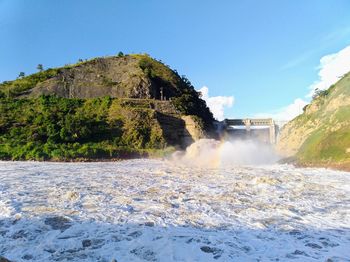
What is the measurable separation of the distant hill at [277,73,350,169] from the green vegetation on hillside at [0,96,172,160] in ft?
49.0

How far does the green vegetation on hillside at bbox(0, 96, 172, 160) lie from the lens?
116ft

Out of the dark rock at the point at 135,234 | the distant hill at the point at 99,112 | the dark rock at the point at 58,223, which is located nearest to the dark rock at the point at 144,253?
the dark rock at the point at 135,234

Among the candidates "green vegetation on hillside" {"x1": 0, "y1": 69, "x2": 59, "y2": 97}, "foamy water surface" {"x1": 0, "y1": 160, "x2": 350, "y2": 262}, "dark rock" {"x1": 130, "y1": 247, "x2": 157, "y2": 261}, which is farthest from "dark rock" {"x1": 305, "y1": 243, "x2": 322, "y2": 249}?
"green vegetation on hillside" {"x1": 0, "y1": 69, "x2": 59, "y2": 97}

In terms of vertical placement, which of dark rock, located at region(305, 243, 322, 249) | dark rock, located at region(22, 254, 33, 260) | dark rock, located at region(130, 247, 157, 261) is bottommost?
dark rock, located at region(305, 243, 322, 249)

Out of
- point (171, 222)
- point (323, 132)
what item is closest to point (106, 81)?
point (323, 132)

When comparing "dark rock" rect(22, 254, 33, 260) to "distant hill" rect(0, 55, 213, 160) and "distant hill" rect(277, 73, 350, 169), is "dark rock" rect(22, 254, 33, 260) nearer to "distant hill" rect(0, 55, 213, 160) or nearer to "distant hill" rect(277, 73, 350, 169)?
"distant hill" rect(0, 55, 213, 160)

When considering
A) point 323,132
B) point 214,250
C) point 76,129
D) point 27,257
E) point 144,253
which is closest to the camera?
point 27,257

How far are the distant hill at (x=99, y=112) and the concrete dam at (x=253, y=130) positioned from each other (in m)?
3.64

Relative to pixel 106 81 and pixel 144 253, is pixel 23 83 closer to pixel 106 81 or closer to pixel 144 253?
pixel 106 81

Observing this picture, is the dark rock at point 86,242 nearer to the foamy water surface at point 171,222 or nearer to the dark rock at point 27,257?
the foamy water surface at point 171,222

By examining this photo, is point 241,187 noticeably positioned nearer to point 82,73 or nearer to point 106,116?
point 106,116

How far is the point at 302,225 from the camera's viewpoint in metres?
11.1

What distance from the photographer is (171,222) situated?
35.7 ft

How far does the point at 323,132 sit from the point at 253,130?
24.1 metres
